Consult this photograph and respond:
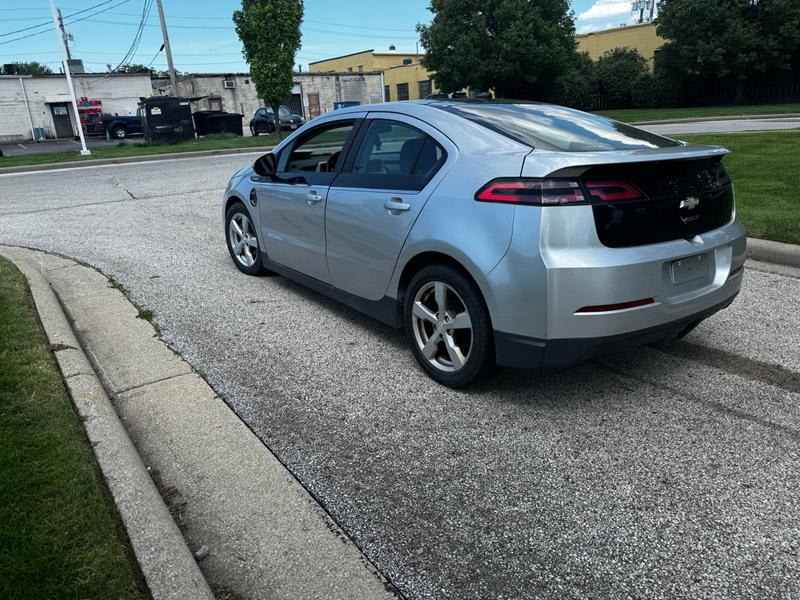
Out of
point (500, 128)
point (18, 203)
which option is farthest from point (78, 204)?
point (500, 128)

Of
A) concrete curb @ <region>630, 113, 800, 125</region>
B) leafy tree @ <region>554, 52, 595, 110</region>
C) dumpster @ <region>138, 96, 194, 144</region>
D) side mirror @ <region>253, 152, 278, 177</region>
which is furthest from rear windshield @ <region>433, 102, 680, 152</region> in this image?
leafy tree @ <region>554, 52, 595, 110</region>

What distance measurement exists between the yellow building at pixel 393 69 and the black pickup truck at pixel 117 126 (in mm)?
21552

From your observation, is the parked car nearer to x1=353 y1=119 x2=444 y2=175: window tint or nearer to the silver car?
x1=353 y1=119 x2=444 y2=175: window tint

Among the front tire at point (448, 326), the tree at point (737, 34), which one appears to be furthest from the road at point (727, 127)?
the front tire at point (448, 326)

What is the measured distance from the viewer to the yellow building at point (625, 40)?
139ft

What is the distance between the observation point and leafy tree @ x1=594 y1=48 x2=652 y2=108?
3844 centimetres

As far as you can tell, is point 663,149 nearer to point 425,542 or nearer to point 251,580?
point 425,542

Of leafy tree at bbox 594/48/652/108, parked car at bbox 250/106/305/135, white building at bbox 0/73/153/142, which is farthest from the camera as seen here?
white building at bbox 0/73/153/142

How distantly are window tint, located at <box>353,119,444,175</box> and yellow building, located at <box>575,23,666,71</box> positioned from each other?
42229mm

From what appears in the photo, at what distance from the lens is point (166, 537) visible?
234cm

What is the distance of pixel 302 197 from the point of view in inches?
185

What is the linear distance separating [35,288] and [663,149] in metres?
5.00

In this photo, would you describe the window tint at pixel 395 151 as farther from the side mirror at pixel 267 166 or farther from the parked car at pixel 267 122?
the parked car at pixel 267 122

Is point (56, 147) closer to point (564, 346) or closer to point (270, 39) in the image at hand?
point (270, 39)
